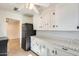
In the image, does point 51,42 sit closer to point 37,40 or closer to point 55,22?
point 37,40

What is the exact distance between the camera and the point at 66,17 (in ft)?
5.62

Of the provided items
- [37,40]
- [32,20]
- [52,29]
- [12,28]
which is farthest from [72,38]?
[12,28]

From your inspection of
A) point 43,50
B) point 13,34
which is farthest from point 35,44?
point 13,34

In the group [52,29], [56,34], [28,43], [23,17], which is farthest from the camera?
[52,29]

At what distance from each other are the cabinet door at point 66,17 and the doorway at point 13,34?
0.74m

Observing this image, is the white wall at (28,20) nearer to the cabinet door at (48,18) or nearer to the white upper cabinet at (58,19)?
the white upper cabinet at (58,19)

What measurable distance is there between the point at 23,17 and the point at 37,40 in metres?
0.45

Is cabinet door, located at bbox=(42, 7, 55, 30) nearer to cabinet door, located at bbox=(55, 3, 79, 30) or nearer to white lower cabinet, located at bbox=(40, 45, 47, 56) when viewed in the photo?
cabinet door, located at bbox=(55, 3, 79, 30)

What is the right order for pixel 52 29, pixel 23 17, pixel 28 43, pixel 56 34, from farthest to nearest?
1. pixel 52 29
2. pixel 56 34
3. pixel 28 43
4. pixel 23 17

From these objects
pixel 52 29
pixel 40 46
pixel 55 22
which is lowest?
pixel 40 46

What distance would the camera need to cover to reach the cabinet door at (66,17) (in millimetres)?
1600

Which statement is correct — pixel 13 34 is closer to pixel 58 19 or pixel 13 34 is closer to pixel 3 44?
pixel 3 44

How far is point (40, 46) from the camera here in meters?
1.59

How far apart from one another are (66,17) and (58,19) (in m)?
0.15
